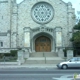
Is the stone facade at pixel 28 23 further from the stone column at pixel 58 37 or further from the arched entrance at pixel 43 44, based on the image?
the arched entrance at pixel 43 44

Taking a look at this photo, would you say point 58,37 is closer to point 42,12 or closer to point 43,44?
point 43,44

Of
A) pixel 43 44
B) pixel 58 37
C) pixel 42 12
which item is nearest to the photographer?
pixel 58 37

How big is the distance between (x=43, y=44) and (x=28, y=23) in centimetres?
528

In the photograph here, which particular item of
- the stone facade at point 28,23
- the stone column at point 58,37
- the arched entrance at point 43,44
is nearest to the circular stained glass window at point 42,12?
the stone facade at point 28,23

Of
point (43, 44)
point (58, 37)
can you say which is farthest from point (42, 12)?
point (58, 37)

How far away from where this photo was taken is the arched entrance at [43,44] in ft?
148

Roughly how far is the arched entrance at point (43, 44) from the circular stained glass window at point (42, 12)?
12.2ft

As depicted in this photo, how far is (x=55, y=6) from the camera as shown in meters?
44.6

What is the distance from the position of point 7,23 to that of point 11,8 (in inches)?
124

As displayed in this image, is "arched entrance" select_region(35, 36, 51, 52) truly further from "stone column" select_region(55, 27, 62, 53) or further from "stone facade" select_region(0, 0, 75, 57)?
"stone column" select_region(55, 27, 62, 53)

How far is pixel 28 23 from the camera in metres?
44.5

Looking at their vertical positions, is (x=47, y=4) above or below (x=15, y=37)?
above

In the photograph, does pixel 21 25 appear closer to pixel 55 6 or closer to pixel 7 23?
pixel 7 23

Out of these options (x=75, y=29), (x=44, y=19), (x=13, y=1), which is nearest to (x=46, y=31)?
(x=44, y=19)
